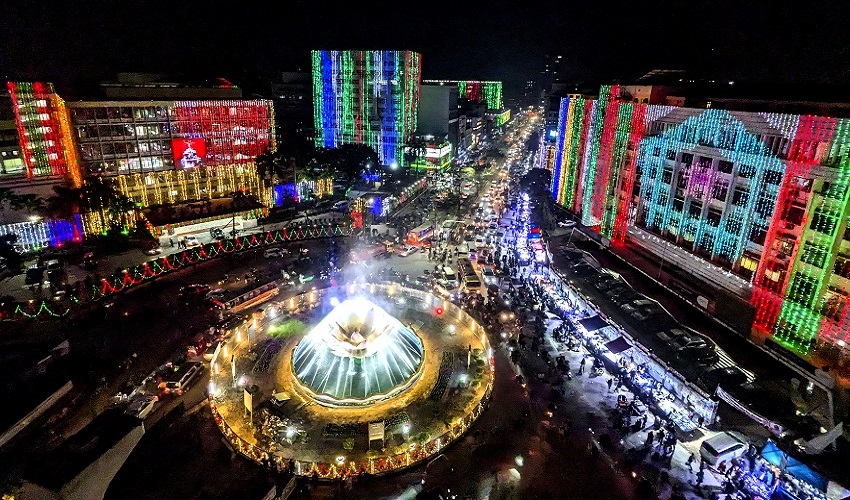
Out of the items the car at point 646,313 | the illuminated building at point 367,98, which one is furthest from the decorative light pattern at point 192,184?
the car at point 646,313

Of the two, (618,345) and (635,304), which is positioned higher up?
(635,304)

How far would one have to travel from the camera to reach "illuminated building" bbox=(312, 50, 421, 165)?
98938 mm

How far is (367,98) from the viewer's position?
10181 centimetres

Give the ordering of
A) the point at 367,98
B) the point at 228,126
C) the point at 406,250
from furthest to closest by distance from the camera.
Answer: the point at 367,98 → the point at 228,126 → the point at 406,250

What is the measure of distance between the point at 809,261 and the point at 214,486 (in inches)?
1656

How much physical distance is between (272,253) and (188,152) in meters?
22.5

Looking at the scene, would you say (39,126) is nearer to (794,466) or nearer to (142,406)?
(142,406)

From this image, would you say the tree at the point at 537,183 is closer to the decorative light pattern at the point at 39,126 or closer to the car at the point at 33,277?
the car at the point at 33,277

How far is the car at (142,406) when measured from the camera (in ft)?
97.0

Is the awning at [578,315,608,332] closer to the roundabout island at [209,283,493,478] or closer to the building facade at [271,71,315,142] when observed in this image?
the roundabout island at [209,283,493,478]

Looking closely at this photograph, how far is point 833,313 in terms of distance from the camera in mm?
Result: 32188

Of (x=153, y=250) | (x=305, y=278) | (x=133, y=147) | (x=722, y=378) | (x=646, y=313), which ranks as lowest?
(x=305, y=278)

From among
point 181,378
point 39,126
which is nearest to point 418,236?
point 181,378

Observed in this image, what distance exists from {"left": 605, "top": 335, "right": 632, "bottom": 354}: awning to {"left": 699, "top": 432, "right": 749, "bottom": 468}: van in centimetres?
930
